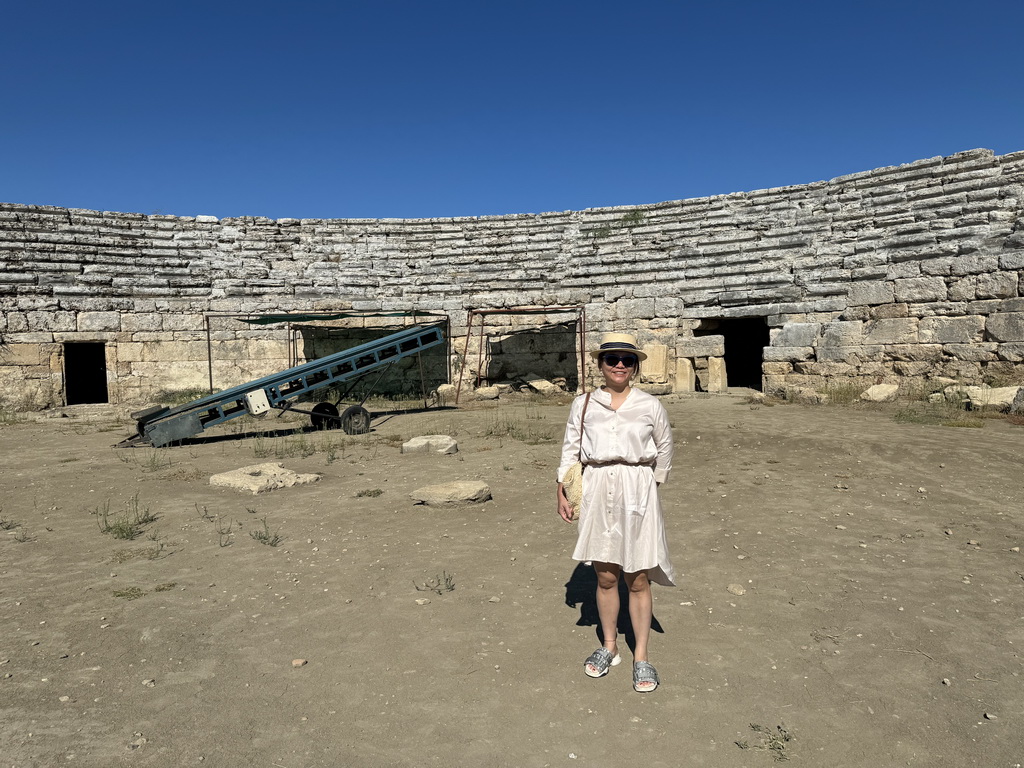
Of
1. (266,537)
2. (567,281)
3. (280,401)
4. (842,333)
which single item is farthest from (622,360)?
(567,281)

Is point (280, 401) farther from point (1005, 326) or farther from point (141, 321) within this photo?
point (1005, 326)

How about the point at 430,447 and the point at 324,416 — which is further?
the point at 324,416

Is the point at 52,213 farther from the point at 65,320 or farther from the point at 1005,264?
the point at 1005,264

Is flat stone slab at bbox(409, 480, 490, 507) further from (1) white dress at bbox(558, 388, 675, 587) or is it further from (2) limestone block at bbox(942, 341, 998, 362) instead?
(2) limestone block at bbox(942, 341, 998, 362)

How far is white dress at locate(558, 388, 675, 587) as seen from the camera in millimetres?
3061

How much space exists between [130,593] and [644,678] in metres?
3.20

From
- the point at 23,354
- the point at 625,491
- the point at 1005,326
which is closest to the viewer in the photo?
the point at 625,491

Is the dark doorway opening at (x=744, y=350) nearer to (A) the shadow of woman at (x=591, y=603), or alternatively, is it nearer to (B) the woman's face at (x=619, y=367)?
(A) the shadow of woman at (x=591, y=603)

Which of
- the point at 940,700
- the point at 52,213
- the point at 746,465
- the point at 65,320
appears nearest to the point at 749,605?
the point at 940,700

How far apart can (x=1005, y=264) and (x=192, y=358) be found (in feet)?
54.3

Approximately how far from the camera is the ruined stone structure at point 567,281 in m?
12.2

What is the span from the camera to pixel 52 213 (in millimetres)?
15242

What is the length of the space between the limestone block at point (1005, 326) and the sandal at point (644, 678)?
11428 millimetres

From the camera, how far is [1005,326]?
11.1 meters
